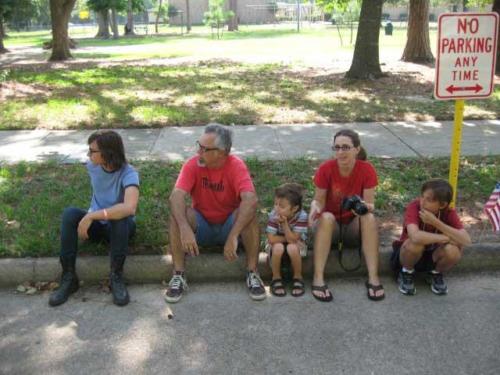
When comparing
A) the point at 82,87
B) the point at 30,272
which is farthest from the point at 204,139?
the point at 82,87

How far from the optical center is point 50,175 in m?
6.12

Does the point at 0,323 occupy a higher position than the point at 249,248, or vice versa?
the point at 249,248

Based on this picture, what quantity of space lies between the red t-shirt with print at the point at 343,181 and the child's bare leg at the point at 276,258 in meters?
0.50

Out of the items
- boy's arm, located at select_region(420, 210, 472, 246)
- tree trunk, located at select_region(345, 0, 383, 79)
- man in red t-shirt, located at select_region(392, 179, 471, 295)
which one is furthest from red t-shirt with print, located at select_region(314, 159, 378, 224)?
tree trunk, located at select_region(345, 0, 383, 79)

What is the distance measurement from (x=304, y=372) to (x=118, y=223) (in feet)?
5.48

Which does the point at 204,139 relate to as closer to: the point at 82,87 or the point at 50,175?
the point at 50,175

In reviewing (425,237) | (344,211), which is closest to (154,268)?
(344,211)

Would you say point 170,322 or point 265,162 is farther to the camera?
point 265,162

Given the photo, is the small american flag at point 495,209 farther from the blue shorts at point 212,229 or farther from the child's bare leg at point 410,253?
the blue shorts at point 212,229

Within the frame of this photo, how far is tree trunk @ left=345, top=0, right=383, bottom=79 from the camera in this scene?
38.7 feet

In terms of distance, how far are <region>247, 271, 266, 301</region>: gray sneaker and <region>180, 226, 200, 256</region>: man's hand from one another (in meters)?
0.43

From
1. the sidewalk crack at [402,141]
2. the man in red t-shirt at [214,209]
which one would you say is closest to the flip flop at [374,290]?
the man in red t-shirt at [214,209]

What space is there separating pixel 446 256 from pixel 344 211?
0.76 metres

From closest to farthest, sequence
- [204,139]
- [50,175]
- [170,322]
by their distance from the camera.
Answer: [170,322]
[204,139]
[50,175]
